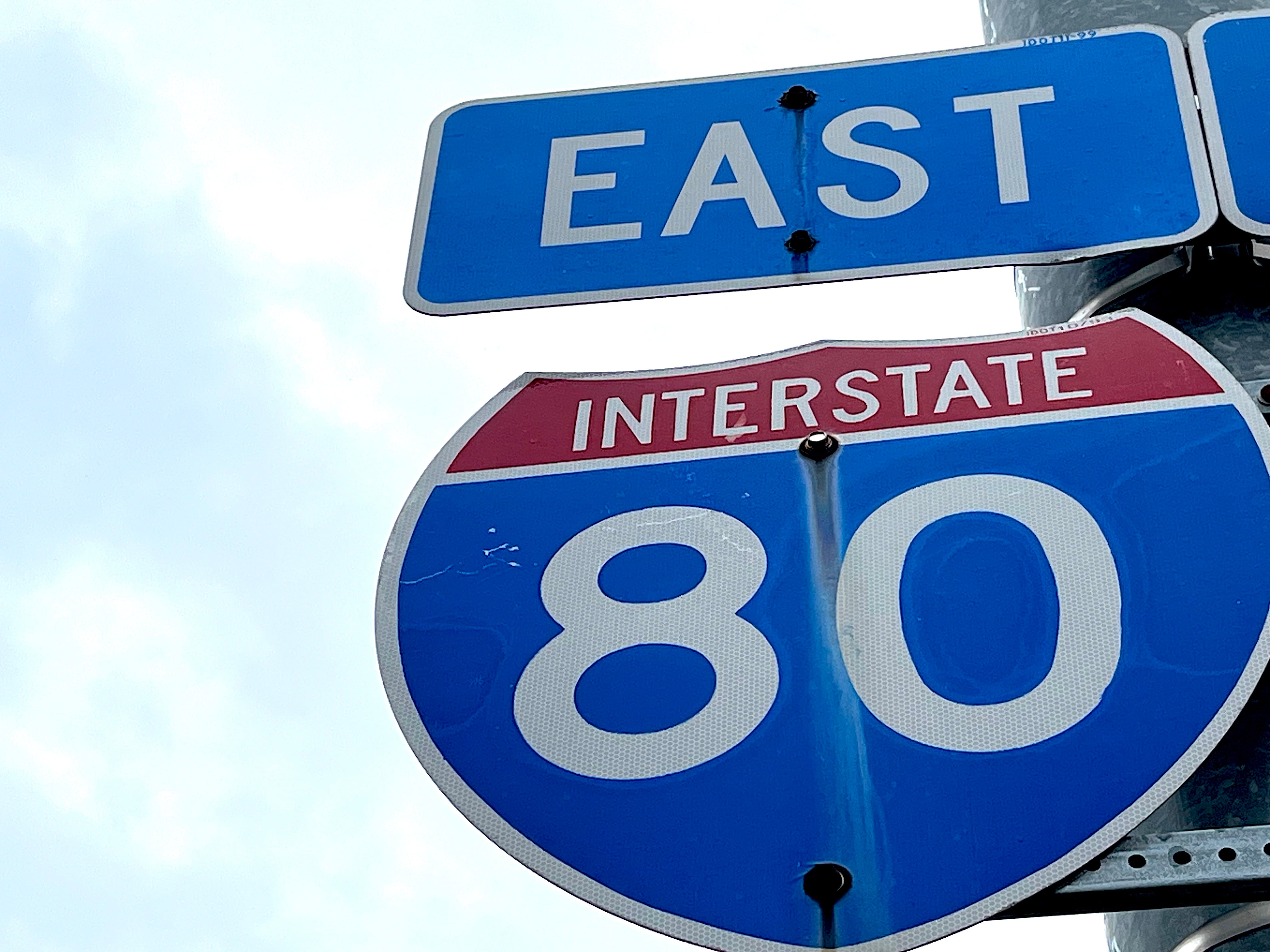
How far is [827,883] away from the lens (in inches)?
43.7

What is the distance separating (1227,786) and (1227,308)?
0.53 meters

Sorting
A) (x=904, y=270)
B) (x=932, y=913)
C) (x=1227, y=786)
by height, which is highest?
(x=904, y=270)

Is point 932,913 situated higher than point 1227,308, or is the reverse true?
point 1227,308

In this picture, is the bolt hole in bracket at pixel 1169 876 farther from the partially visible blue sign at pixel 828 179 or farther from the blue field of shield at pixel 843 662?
the partially visible blue sign at pixel 828 179

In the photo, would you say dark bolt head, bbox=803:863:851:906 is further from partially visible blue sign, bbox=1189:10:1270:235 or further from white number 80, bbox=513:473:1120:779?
partially visible blue sign, bbox=1189:10:1270:235

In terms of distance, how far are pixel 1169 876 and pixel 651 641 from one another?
16.5 inches

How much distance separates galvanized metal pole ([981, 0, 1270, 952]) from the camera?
117 cm

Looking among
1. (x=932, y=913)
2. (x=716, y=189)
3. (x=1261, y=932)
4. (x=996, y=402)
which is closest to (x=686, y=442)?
(x=996, y=402)

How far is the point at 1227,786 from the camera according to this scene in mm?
1178

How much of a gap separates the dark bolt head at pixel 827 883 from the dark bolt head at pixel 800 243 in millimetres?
712

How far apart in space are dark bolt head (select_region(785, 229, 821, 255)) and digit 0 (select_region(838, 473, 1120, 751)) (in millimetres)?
369

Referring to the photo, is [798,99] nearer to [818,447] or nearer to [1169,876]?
[818,447]

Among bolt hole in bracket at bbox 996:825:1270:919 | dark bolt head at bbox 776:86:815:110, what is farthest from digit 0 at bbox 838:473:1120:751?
dark bolt head at bbox 776:86:815:110

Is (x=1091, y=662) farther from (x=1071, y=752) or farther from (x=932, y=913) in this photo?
(x=932, y=913)
